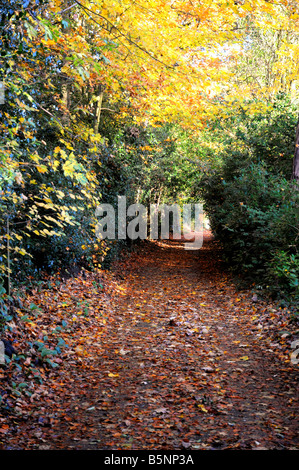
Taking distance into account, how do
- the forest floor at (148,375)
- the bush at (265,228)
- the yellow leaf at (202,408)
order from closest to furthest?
the forest floor at (148,375) → the yellow leaf at (202,408) → the bush at (265,228)

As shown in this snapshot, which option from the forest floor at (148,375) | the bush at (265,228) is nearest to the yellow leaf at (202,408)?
the forest floor at (148,375)

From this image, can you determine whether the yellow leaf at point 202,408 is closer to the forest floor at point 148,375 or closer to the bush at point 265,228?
the forest floor at point 148,375

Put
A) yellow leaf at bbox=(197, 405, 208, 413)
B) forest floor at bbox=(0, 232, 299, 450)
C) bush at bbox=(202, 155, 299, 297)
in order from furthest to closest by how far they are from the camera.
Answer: bush at bbox=(202, 155, 299, 297)
yellow leaf at bbox=(197, 405, 208, 413)
forest floor at bbox=(0, 232, 299, 450)

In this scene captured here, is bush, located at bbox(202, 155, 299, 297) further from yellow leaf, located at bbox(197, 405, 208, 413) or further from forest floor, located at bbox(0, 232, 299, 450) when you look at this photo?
yellow leaf, located at bbox(197, 405, 208, 413)

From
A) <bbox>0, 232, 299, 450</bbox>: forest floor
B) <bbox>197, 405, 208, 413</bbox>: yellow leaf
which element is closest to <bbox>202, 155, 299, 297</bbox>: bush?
<bbox>0, 232, 299, 450</bbox>: forest floor

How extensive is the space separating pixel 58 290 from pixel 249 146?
27.3ft

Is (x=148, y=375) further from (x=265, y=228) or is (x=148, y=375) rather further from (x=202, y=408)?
(x=265, y=228)

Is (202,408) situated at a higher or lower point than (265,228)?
lower

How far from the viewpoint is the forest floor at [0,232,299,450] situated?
13.2 ft

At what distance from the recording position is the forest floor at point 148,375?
158 inches

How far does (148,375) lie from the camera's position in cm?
558

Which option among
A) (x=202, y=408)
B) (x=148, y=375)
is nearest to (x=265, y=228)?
(x=148, y=375)
